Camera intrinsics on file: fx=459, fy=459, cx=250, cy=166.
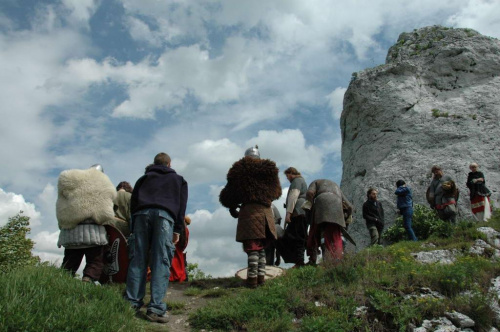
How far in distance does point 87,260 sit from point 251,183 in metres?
2.75

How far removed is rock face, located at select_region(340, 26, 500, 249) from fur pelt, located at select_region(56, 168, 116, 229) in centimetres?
888

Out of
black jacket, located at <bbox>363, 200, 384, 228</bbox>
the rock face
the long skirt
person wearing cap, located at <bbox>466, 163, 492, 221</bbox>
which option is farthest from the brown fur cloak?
the rock face

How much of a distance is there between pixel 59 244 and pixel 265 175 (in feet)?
10.8

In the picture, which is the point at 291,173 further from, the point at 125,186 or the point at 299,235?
the point at 125,186

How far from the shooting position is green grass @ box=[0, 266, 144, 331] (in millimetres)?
4129

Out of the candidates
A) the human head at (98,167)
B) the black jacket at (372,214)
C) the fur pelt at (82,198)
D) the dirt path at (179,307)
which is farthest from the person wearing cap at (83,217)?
the black jacket at (372,214)

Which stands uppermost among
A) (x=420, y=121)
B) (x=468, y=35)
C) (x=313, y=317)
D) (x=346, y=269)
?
(x=468, y=35)

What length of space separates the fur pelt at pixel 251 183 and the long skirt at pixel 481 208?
6471 mm

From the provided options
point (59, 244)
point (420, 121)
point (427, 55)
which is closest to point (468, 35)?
point (427, 55)

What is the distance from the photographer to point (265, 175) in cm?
756

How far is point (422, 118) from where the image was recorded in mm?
15273

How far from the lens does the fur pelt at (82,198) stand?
259 inches

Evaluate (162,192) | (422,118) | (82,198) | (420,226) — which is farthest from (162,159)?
Result: (422,118)

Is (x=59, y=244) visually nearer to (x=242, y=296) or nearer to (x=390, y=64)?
(x=242, y=296)
